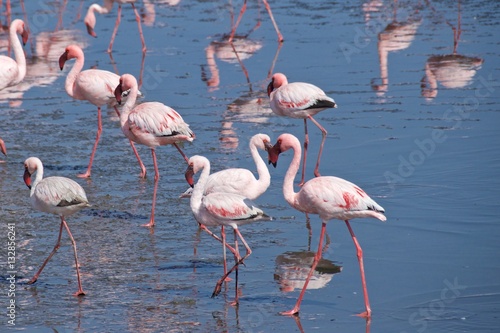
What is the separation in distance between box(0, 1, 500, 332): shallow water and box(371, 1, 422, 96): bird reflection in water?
0.04 m

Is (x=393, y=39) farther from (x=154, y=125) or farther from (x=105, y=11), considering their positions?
(x=154, y=125)

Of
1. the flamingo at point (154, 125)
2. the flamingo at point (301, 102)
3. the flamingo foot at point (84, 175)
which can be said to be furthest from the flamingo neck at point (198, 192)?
the flamingo foot at point (84, 175)

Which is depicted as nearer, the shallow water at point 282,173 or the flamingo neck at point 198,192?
the shallow water at point 282,173

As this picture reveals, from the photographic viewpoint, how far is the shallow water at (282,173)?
21.3ft

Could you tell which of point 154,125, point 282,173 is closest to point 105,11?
point 282,173

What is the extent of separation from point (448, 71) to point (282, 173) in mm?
4168

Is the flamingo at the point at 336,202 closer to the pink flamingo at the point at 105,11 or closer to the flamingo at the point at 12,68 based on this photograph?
the flamingo at the point at 12,68

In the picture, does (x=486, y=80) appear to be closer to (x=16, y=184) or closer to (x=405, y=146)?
(x=405, y=146)

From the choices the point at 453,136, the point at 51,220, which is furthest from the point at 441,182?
the point at 51,220

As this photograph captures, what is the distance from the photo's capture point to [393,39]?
14.9 m

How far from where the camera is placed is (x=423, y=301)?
6492 mm

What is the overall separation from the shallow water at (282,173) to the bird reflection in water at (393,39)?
44 mm

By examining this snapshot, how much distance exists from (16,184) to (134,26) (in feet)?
27.7

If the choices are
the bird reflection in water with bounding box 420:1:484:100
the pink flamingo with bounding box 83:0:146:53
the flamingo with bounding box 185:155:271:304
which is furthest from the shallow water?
the flamingo with bounding box 185:155:271:304
